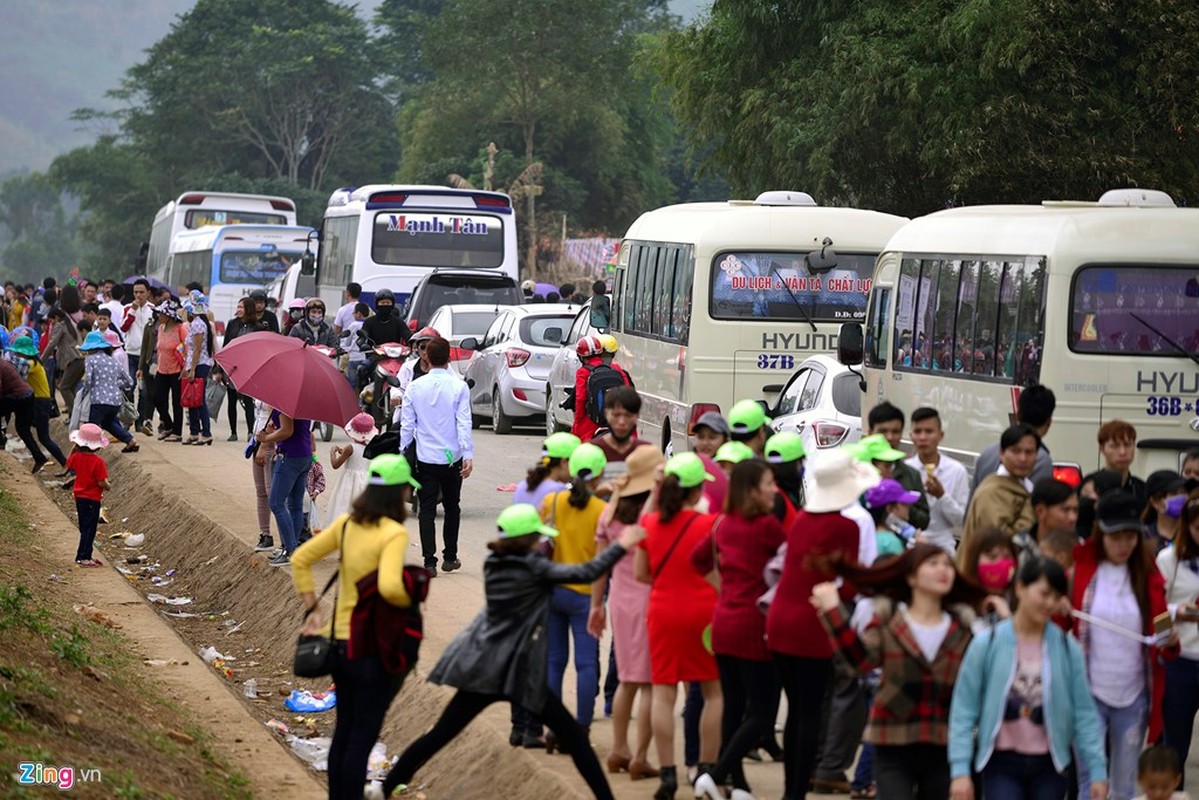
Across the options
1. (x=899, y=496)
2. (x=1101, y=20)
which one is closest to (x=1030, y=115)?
(x=1101, y=20)

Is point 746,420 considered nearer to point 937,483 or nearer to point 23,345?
point 937,483

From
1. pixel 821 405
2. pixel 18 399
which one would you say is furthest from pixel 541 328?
pixel 821 405

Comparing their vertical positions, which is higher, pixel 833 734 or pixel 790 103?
pixel 790 103

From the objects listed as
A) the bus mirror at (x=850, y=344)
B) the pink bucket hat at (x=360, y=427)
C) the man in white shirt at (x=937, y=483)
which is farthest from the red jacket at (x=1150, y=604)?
the bus mirror at (x=850, y=344)

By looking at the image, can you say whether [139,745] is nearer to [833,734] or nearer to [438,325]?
[833,734]

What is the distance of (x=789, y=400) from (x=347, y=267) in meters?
16.5

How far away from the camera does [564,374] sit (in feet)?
73.6

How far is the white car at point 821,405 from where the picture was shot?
1520 centimetres

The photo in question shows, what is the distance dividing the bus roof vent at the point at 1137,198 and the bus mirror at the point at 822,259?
152 inches

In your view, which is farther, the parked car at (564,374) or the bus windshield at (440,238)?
the bus windshield at (440,238)

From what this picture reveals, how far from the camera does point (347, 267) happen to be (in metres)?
31.6

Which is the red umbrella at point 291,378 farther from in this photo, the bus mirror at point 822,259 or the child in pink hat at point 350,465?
the bus mirror at point 822,259

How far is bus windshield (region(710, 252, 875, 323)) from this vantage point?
1842cm

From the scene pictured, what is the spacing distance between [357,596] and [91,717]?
2.69 metres
